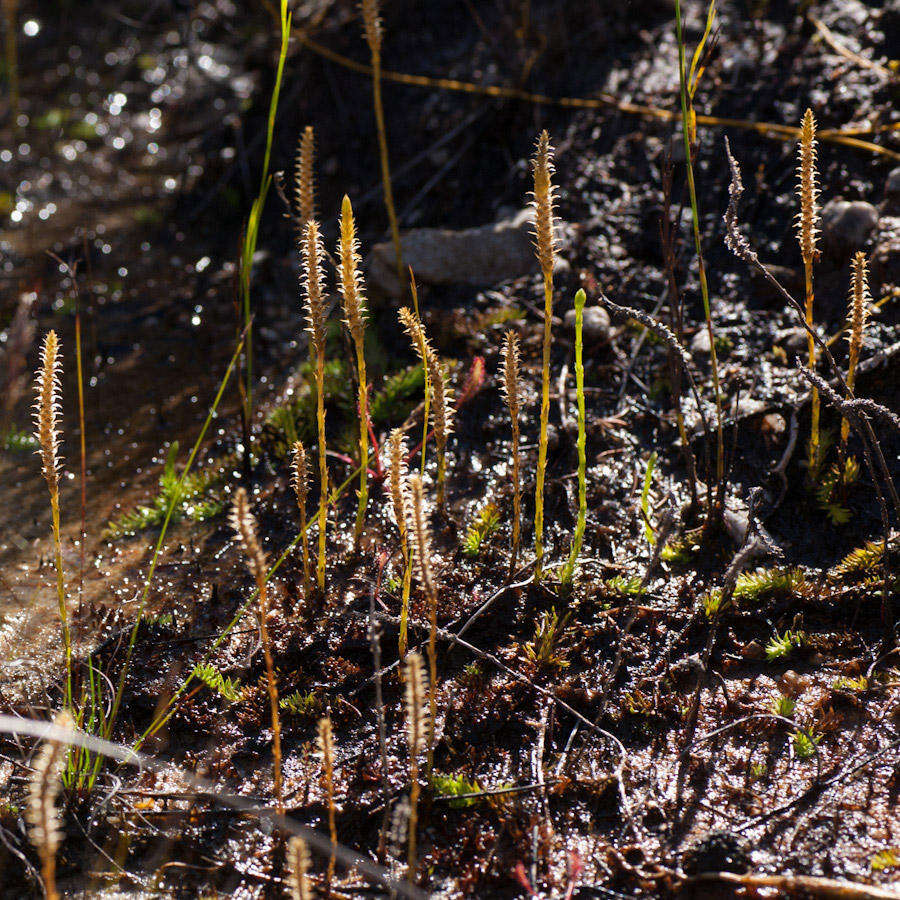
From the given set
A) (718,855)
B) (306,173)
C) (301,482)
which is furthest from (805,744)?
(306,173)

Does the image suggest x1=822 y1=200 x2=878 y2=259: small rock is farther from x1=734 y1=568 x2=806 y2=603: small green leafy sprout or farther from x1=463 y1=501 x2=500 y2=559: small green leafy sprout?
x1=463 y1=501 x2=500 y2=559: small green leafy sprout

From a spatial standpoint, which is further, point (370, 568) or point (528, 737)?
point (370, 568)

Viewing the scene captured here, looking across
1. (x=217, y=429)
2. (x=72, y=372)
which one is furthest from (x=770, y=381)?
(x=72, y=372)

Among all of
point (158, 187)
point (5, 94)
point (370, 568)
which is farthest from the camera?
point (5, 94)

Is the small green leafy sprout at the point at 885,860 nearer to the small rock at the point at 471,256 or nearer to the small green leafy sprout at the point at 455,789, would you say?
the small green leafy sprout at the point at 455,789

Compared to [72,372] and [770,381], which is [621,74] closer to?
[770,381]

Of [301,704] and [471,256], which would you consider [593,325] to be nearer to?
[471,256]
